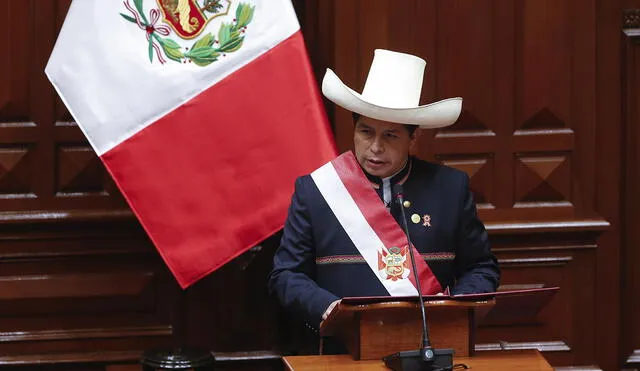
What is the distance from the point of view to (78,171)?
4.38m

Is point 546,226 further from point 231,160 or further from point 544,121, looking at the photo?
point 231,160

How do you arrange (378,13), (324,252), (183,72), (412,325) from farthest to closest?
(378,13) → (183,72) → (324,252) → (412,325)

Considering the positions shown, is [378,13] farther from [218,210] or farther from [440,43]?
[218,210]

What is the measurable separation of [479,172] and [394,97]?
1.00m

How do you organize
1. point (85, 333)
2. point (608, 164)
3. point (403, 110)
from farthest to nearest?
point (608, 164), point (85, 333), point (403, 110)

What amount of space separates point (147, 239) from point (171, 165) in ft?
1.82

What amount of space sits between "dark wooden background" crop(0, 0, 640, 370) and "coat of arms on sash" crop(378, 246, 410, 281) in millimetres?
880

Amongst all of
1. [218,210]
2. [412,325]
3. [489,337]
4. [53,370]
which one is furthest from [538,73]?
[53,370]

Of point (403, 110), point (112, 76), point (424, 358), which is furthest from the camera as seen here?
point (112, 76)

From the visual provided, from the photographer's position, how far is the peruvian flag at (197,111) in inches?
154

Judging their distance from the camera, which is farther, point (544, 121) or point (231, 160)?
point (544, 121)

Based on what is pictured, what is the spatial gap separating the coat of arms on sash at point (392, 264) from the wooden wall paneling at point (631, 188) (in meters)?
1.48

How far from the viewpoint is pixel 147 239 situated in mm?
4441

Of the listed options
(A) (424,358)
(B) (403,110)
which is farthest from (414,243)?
(A) (424,358)
